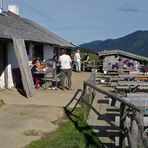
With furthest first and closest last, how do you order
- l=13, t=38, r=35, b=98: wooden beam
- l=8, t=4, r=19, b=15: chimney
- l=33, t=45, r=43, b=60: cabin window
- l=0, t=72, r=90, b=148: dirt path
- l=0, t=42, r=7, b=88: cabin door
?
1. l=8, t=4, r=19, b=15: chimney
2. l=33, t=45, r=43, b=60: cabin window
3. l=0, t=42, r=7, b=88: cabin door
4. l=13, t=38, r=35, b=98: wooden beam
5. l=0, t=72, r=90, b=148: dirt path

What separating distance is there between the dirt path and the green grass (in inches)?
9.7

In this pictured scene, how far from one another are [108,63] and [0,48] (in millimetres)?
17086

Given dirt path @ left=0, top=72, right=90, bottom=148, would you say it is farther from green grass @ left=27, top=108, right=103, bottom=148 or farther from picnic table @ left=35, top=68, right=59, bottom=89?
picnic table @ left=35, top=68, right=59, bottom=89

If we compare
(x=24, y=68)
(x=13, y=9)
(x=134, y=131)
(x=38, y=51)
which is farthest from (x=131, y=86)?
(x=13, y=9)

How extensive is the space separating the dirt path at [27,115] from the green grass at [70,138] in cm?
25

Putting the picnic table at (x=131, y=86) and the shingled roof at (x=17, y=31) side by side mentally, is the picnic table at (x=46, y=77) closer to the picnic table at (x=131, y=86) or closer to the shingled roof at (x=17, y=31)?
the shingled roof at (x=17, y=31)

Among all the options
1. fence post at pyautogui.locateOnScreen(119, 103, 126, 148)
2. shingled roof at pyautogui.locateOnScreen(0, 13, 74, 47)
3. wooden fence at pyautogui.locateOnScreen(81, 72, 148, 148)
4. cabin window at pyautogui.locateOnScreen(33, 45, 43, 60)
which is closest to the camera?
wooden fence at pyautogui.locateOnScreen(81, 72, 148, 148)

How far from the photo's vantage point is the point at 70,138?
906 centimetres

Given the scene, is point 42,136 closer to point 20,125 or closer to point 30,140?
point 30,140

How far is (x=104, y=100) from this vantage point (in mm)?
14477

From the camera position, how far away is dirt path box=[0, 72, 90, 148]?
30.5 ft

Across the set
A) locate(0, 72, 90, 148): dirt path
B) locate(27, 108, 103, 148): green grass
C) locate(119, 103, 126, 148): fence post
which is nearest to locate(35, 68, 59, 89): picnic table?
locate(0, 72, 90, 148): dirt path

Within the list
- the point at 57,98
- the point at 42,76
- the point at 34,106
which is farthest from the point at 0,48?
the point at 34,106

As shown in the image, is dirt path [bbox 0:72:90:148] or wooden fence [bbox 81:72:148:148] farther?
dirt path [bbox 0:72:90:148]
